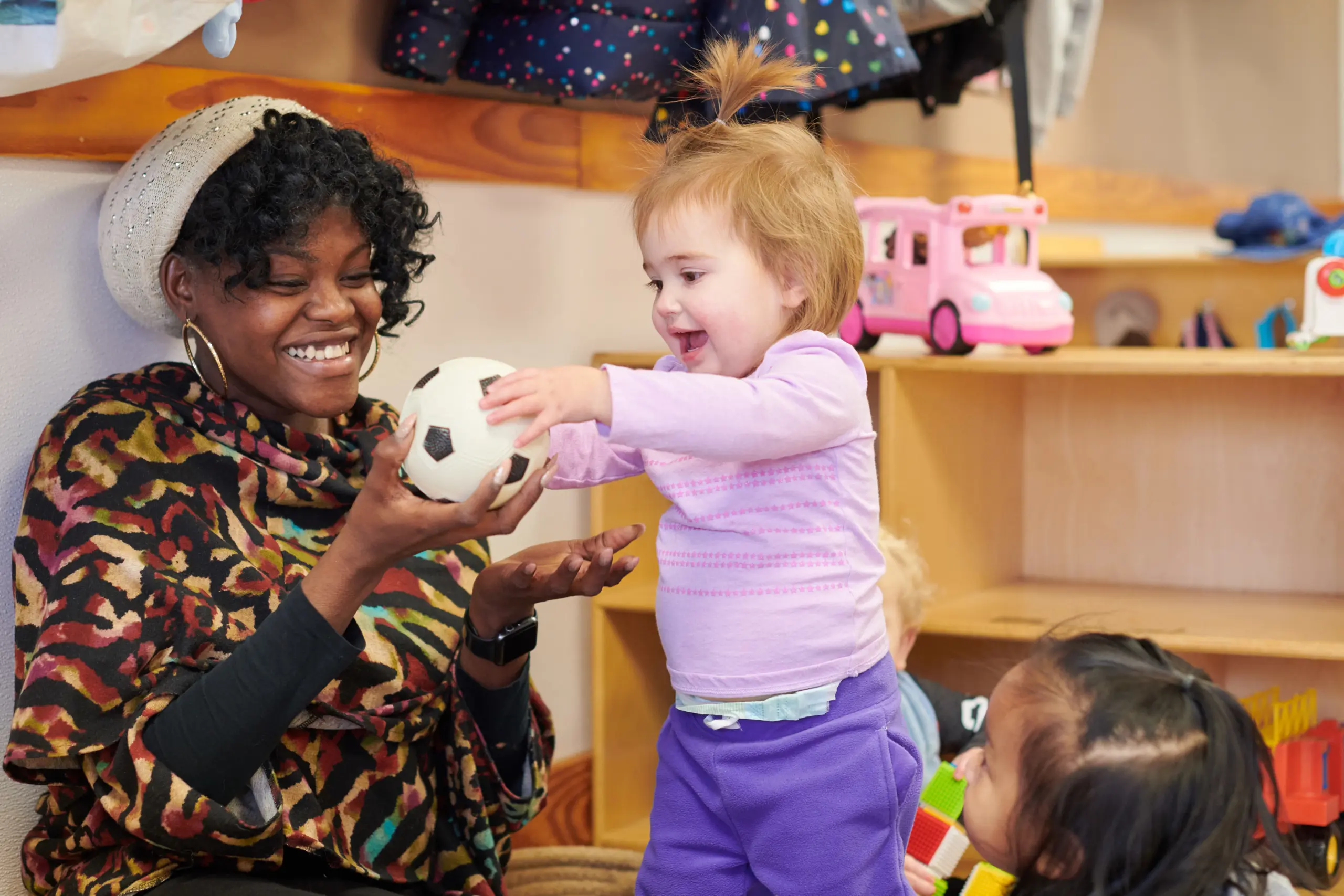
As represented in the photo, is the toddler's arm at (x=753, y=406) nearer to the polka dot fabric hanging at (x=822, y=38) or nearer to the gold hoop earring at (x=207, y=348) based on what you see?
the gold hoop earring at (x=207, y=348)

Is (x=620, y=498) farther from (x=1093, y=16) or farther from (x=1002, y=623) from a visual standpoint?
(x=1093, y=16)

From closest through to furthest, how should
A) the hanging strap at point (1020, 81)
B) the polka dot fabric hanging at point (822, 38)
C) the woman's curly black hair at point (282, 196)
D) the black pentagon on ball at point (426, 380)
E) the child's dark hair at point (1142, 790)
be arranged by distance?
1. the child's dark hair at point (1142, 790)
2. the black pentagon on ball at point (426, 380)
3. the woman's curly black hair at point (282, 196)
4. the polka dot fabric hanging at point (822, 38)
5. the hanging strap at point (1020, 81)

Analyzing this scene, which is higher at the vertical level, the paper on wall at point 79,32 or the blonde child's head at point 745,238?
the paper on wall at point 79,32

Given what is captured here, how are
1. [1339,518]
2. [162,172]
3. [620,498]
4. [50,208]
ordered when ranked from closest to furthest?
[162,172] < [50,208] < [620,498] < [1339,518]

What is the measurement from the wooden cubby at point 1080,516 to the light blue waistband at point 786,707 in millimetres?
845

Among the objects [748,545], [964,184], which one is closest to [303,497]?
[748,545]

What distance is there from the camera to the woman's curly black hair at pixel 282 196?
146 centimetres

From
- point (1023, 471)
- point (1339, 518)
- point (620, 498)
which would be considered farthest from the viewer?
point (1023, 471)

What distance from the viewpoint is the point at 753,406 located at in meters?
1.16

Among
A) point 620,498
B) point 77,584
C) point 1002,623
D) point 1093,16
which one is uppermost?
point 1093,16

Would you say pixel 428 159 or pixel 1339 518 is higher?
pixel 428 159

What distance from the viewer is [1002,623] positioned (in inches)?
83.0

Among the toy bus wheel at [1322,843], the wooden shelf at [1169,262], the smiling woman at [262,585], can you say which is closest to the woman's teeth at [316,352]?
the smiling woman at [262,585]

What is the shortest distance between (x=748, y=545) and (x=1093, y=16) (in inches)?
78.5
